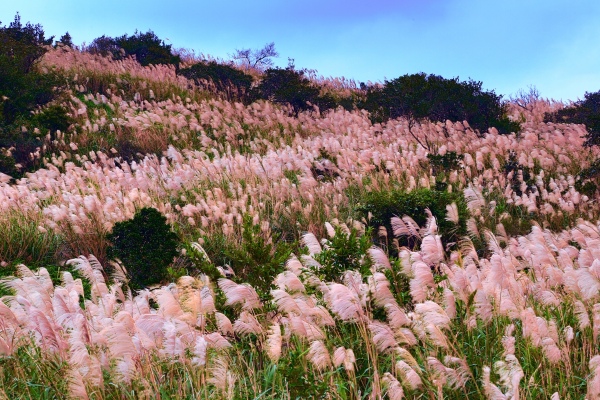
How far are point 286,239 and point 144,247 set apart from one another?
2.28 metres

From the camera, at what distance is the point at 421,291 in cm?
369

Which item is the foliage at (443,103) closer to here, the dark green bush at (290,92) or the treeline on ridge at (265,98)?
the treeline on ridge at (265,98)

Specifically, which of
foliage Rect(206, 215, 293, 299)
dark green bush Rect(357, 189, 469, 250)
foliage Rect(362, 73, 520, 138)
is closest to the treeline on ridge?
foliage Rect(362, 73, 520, 138)

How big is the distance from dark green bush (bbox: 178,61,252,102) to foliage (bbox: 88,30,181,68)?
3.57m

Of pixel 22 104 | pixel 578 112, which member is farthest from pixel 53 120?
pixel 578 112

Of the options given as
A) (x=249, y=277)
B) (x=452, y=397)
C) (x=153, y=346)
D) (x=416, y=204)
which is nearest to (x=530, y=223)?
(x=416, y=204)

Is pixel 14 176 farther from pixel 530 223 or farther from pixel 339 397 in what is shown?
pixel 339 397

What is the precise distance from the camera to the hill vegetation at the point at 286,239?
3576mm

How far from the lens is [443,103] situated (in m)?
16.3

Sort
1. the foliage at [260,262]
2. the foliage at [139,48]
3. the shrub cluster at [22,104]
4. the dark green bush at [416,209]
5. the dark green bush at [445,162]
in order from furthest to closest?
1. the foliage at [139,48]
2. the shrub cluster at [22,104]
3. the dark green bush at [445,162]
4. the dark green bush at [416,209]
5. the foliage at [260,262]

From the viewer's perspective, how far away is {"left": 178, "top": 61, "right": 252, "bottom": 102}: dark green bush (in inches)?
842

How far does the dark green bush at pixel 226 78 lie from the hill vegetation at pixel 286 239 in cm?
9

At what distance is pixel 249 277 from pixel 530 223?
514 cm

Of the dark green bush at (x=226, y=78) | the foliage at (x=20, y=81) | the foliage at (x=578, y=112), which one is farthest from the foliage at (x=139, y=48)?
the foliage at (x=578, y=112)
